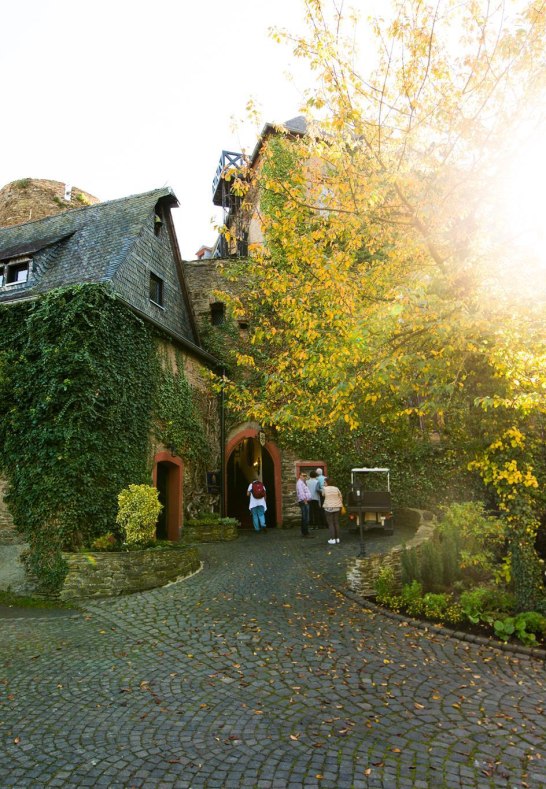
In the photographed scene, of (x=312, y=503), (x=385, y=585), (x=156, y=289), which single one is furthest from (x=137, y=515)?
(x=156, y=289)

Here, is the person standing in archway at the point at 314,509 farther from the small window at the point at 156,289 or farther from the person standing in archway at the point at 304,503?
the small window at the point at 156,289

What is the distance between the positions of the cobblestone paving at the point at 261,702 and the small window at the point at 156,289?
8805 millimetres

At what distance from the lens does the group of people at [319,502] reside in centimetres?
1113

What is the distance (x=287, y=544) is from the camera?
1184 centimetres

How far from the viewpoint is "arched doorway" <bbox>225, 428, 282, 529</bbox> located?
16.2 m

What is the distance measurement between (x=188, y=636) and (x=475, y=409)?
4570 mm

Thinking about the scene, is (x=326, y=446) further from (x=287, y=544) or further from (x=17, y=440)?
(x=17, y=440)

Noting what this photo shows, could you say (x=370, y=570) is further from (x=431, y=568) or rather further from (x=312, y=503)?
(x=312, y=503)

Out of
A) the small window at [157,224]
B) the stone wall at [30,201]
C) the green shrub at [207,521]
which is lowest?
the green shrub at [207,521]

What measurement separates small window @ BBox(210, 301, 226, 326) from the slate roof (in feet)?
12.8

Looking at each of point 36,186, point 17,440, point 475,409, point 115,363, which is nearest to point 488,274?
point 475,409

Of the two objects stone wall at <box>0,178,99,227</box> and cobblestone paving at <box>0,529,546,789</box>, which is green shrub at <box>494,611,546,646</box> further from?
stone wall at <box>0,178,99,227</box>

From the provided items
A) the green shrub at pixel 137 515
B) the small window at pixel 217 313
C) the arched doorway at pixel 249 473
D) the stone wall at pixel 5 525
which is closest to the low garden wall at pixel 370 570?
the green shrub at pixel 137 515

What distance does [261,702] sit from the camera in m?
4.23
